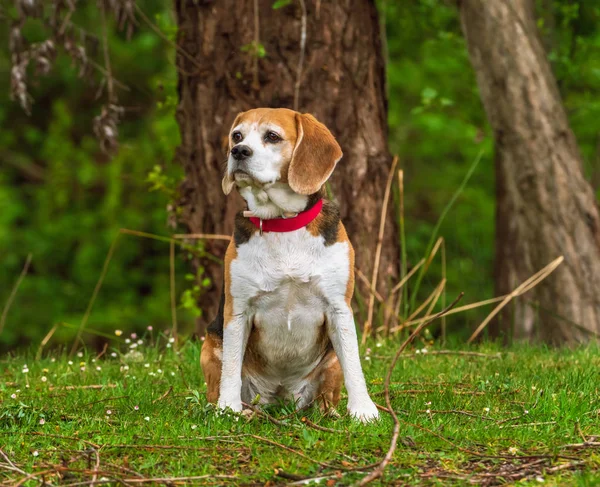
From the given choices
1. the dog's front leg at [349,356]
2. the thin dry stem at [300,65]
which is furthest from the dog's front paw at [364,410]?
the thin dry stem at [300,65]

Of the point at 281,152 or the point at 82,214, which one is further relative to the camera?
the point at 82,214

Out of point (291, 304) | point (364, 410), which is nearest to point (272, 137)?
point (291, 304)

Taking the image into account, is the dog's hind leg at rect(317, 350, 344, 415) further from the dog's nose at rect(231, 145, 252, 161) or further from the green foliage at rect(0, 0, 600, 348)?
the green foliage at rect(0, 0, 600, 348)

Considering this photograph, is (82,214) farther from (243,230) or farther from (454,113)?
(243,230)

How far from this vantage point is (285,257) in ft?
15.0

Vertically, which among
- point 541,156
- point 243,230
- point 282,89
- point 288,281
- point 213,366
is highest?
point 282,89

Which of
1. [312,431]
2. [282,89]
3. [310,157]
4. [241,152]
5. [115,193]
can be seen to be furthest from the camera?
[115,193]

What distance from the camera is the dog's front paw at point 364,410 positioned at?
4.49 meters

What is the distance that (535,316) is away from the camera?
8.64 m

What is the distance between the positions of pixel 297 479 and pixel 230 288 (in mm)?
1400

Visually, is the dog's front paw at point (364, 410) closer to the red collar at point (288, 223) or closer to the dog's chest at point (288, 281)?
the dog's chest at point (288, 281)

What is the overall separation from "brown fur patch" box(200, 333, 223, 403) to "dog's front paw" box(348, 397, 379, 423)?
76 cm

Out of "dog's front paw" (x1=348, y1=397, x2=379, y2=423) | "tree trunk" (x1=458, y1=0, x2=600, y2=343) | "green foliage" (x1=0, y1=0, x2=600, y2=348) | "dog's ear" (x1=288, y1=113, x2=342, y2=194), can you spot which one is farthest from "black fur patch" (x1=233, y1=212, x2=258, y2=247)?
"green foliage" (x1=0, y1=0, x2=600, y2=348)

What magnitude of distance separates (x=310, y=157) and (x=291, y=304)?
29.2 inches
